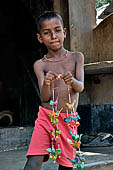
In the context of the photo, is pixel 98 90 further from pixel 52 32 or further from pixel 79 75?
pixel 52 32

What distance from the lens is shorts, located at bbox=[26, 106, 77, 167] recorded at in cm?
248

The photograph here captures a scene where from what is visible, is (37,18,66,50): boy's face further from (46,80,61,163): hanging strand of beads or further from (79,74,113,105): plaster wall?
(79,74,113,105): plaster wall

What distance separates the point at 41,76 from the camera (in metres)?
2.68

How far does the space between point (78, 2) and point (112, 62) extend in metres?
1.17

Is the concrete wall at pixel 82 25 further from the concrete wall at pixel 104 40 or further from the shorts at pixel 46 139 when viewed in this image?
the shorts at pixel 46 139

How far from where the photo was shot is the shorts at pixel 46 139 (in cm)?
248

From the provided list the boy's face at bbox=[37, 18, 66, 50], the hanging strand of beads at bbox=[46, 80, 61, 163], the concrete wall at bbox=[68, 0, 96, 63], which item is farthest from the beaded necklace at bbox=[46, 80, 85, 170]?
the concrete wall at bbox=[68, 0, 96, 63]

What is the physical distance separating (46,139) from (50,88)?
425mm

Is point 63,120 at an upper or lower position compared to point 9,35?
lower

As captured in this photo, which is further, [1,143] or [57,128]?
[1,143]

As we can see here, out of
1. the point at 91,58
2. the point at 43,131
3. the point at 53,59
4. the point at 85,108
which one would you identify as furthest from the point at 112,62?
the point at 43,131

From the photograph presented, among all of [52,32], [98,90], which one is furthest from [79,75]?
[98,90]

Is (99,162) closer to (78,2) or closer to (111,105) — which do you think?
(111,105)

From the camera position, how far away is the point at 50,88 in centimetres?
267
